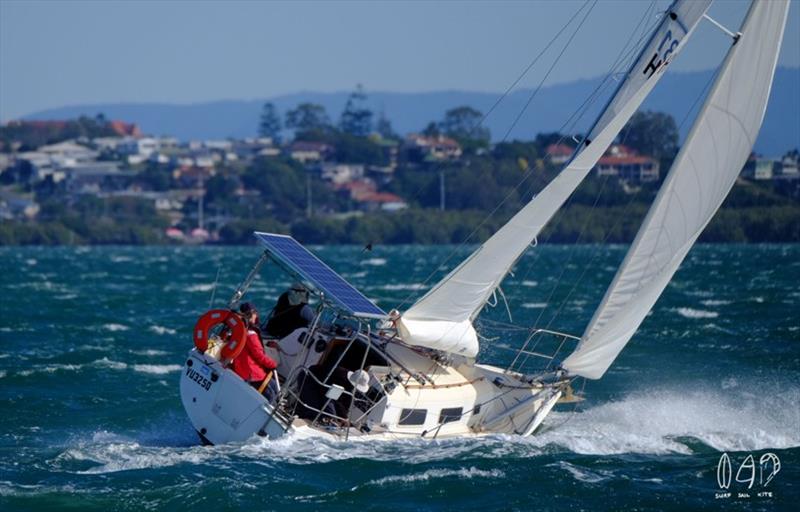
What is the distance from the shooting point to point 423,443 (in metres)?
21.2

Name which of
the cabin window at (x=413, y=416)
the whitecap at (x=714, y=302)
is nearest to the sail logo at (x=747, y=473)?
the cabin window at (x=413, y=416)

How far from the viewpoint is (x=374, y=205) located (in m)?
183

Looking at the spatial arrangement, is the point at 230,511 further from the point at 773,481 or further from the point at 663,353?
the point at 663,353

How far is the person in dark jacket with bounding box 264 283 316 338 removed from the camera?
22531 mm

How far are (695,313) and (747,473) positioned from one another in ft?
93.2

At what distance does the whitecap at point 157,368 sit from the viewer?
31.6 meters

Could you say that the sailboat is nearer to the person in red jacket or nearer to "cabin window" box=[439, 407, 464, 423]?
"cabin window" box=[439, 407, 464, 423]

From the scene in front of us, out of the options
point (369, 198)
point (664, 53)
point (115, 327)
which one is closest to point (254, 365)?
point (664, 53)

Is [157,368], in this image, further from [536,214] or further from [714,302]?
[714,302]

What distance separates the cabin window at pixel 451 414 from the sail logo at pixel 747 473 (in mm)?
3554

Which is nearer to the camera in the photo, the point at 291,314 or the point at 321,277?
the point at 321,277

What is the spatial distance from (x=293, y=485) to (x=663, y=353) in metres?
18.4

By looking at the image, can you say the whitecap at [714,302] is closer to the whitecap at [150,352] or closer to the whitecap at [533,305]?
the whitecap at [533,305]

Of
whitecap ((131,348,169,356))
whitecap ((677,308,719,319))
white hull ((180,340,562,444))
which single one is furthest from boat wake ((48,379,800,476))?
whitecap ((677,308,719,319))
